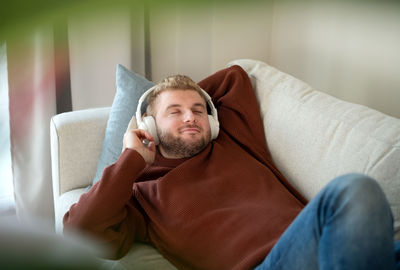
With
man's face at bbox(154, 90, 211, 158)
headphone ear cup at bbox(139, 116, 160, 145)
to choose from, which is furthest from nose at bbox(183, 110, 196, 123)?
headphone ear cup at bbox(139, 116, 160, 145)

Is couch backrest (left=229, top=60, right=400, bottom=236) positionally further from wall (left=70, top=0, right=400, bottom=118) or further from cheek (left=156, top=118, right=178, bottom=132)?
cheek (left=156, top=118, right=178, bottom=132)

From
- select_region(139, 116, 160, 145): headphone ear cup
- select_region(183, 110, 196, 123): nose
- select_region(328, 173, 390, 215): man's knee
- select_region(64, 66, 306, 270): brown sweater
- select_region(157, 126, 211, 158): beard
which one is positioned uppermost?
select_region(328, 173, 390, 215): man's knee

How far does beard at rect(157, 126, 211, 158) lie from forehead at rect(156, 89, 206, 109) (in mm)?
106

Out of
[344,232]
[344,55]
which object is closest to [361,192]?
[344,232]

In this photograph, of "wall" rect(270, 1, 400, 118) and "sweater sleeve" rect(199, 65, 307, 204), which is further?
"wall" rect(270, 1, 400, 118)

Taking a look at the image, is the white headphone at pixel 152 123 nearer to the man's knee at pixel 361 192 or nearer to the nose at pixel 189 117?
the nose at pixel 189 117

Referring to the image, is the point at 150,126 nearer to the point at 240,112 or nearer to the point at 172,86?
the point at 172,86

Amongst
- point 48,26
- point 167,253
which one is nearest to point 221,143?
point 167,253

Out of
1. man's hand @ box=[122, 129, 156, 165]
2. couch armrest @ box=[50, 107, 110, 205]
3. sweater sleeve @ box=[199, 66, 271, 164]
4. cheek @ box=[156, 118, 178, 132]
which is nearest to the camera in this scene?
man's hand @ box=[122, 129, 156, 165]

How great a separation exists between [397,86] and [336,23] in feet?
1.17

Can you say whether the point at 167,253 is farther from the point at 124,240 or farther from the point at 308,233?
the point at 308,233

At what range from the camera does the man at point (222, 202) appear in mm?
730

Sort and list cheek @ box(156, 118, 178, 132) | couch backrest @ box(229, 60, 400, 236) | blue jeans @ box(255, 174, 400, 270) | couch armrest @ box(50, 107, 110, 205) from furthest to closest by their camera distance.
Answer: couch armrest @ box(50, 107, 110, 205) → cheek @ box(156, 118, 178, 132) → couch backrest @ box(229, 60, 400, 236) → blue jeans @ box(255, 174, 400, 270)

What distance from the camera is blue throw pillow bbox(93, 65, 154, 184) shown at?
160cm
